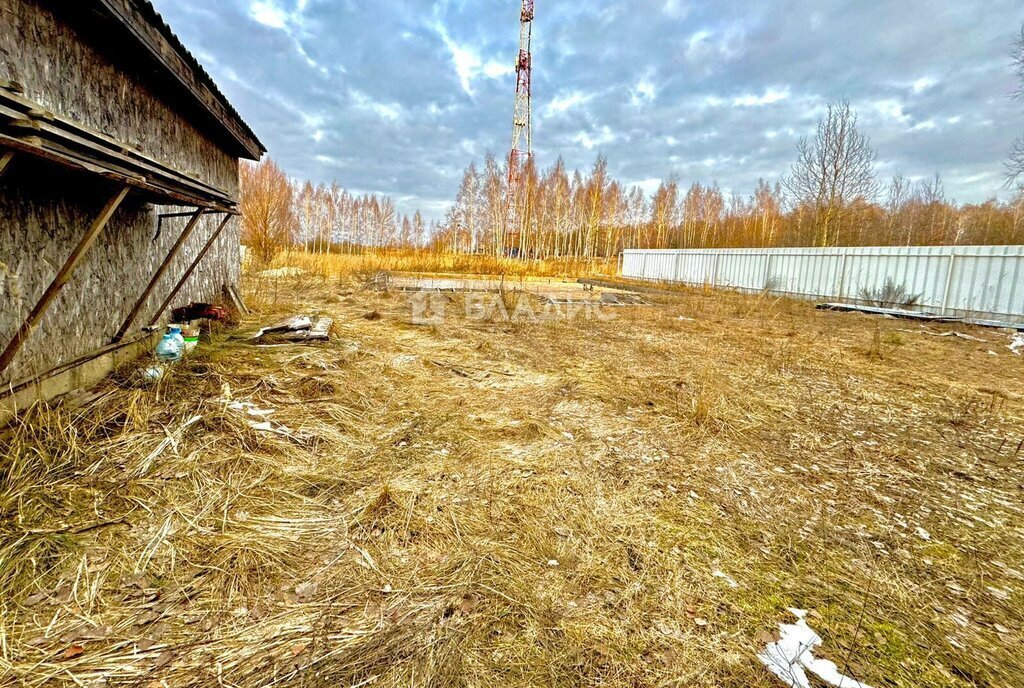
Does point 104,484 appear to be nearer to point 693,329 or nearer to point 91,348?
point 91,348

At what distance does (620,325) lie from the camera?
7629 millimetres

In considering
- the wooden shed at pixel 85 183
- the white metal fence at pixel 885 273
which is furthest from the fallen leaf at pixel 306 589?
the white metal fence at pixel 885 273

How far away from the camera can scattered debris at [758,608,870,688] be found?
1226 mm

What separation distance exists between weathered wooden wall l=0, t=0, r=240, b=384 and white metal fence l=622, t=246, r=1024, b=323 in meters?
13.2

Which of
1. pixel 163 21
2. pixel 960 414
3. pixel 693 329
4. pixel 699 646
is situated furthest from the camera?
pixel 693 329

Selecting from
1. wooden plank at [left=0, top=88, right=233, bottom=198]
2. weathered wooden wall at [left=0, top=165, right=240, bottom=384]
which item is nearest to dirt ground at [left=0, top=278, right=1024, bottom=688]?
weathered wooden wall at [left=0, top=165, right=240, bottom=384]

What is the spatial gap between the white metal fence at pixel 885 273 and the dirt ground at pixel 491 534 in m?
6.92

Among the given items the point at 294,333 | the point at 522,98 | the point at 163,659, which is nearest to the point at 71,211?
the point at 294,333

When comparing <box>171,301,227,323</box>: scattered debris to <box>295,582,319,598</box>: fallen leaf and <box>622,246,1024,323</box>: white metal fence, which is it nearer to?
<box>295,582,319,598</box>: fallen leaf

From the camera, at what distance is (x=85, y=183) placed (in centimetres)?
257

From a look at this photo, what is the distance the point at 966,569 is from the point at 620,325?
6030 millimetres

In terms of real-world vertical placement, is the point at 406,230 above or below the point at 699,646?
above

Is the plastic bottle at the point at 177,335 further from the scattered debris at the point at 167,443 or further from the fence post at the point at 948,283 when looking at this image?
the fence post at the point at 948,283

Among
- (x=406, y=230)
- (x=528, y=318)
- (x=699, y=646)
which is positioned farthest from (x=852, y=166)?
(x=406, y=230)
